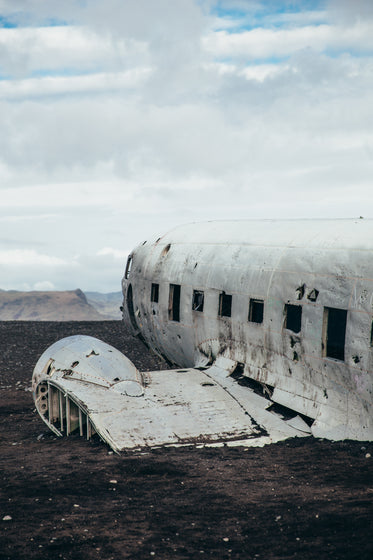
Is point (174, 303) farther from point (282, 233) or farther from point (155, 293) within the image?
point (282, 233)

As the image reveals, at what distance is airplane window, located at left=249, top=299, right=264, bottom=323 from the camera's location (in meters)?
15.0

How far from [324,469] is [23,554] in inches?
241

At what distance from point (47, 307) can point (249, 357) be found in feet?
483

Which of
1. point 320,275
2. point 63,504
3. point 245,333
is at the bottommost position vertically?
point 63,504

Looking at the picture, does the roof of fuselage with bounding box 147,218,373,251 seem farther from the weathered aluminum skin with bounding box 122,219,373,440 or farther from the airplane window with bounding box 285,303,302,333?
the airplane window with bounding box 285,303,302,333

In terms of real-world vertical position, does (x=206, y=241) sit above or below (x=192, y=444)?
above

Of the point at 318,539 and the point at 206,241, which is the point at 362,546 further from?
the point at 206,241

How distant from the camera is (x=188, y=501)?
10.6 m

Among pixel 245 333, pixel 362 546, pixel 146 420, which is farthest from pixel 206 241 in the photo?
pixel 362 546

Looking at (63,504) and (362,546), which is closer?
(362,546)

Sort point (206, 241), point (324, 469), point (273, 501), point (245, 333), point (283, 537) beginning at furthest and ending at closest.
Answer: point (206, 241), point (245, 333), point (324, 469), point (273, 501), point (283, 537)

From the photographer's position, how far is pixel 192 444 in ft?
42.8

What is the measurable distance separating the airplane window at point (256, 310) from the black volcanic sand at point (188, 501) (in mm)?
3314

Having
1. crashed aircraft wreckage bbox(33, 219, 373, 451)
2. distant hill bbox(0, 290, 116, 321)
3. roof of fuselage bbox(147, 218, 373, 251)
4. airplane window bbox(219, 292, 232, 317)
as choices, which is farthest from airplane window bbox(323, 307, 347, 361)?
distant hill bbox(0, 290, 116, 321)
